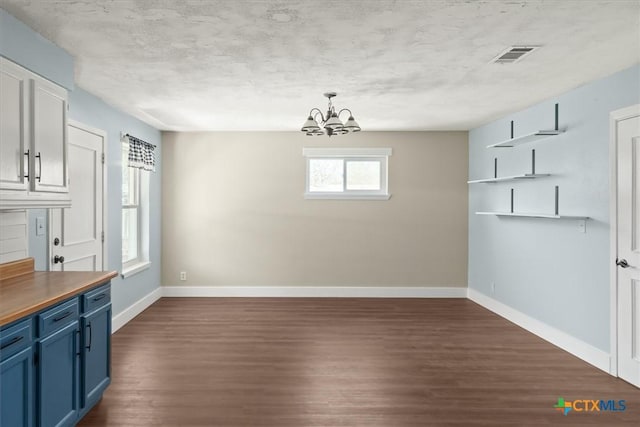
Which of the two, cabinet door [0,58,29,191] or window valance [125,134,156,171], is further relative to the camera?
window valance [125,134,156,171]

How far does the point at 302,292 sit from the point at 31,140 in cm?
422

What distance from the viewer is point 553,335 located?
4.07 m

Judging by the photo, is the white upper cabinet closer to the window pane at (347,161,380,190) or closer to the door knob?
the window pane at (347,161,380,190)

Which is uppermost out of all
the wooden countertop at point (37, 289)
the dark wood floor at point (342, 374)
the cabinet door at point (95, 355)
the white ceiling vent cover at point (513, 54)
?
the white ceiling vent cover at point (513, 54)

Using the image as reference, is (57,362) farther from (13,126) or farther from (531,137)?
(531,137)

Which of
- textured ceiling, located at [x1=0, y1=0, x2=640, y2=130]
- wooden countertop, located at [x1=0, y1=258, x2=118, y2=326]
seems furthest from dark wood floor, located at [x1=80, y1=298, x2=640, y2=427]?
textured ceiling, located at [x1=0, y1=0, x2=640, y2=130]

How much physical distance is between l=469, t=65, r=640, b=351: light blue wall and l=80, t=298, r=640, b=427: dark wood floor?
0.40 meters

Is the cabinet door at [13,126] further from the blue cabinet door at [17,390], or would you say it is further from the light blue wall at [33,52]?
the blue cabinet door at [17,390]

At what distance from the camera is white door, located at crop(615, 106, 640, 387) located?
312 centimetres

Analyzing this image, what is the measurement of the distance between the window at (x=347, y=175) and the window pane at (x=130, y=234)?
Answer: 8.02 ft

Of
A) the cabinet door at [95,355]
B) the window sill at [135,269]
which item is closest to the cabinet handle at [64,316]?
the cabinet door at [95,355]

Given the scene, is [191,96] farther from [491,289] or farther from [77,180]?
[491,289]

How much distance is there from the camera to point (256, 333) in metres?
4.36

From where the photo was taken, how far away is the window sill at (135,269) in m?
4.77
